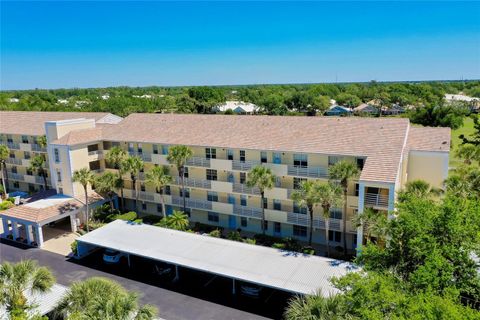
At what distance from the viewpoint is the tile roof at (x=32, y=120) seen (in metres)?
53.1

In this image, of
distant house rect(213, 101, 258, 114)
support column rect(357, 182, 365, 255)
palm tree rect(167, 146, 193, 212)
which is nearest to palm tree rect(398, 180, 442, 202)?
support column rect(357, 182, 365, 255)

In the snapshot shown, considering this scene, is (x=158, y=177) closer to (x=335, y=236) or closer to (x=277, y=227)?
(x=277, y=227)

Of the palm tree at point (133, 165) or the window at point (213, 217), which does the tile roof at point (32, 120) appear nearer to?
the palm tree at point (133, 165)

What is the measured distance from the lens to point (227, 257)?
102ft

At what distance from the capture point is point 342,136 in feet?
120

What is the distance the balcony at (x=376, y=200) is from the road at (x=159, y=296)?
522 inches

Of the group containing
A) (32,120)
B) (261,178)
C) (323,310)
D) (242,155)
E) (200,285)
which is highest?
(32,120)

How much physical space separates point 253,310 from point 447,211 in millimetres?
15415

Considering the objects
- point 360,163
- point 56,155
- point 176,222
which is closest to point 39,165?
point 56,155

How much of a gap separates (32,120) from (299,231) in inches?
1706

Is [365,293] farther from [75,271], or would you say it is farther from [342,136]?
[75,271]

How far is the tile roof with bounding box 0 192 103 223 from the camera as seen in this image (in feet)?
132

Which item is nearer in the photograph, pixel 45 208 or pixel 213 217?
pixel 45 208

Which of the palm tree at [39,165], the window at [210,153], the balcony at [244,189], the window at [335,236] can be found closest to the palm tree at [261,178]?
the balcony at [244,189]
